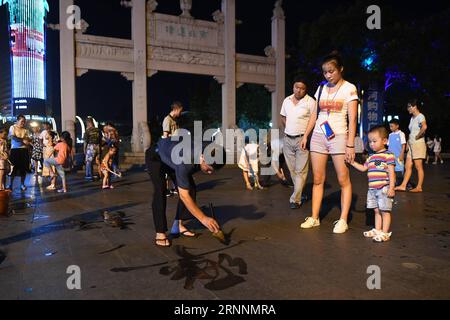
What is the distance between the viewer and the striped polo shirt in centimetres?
399

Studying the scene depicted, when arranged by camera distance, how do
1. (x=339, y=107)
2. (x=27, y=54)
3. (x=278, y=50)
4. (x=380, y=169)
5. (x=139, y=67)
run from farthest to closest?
(x=27, y=54) → (x=278, y=50) → (x=139, y=67) → (x=339, y=107) → (x=380, y=169)

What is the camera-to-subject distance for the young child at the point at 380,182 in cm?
394

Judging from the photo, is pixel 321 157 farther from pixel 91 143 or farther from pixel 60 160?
pixel 91 143

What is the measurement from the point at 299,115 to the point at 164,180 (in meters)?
2.71

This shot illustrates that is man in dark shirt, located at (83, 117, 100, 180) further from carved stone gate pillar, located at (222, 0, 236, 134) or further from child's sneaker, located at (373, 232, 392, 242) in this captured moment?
carved stone gate pillar, located at (222, 0, 236, 134)

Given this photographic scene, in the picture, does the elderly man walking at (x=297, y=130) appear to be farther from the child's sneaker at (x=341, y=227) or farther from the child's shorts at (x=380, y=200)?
the child's shorts at (x=380, y=200)

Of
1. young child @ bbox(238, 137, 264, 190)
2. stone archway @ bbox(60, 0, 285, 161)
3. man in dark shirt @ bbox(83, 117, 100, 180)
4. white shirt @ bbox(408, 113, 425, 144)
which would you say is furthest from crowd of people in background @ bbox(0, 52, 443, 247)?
stone archway @ bbox(60, 0, 285, 161)

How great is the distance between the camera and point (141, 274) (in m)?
3.00

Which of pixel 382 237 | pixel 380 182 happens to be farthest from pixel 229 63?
pixel 382 237

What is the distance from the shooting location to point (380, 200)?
13.0ft

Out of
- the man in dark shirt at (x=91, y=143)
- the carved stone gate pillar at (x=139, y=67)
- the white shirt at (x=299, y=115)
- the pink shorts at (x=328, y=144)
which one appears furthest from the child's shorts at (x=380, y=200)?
the carved stone gate pillar at (x=139, y=67)
